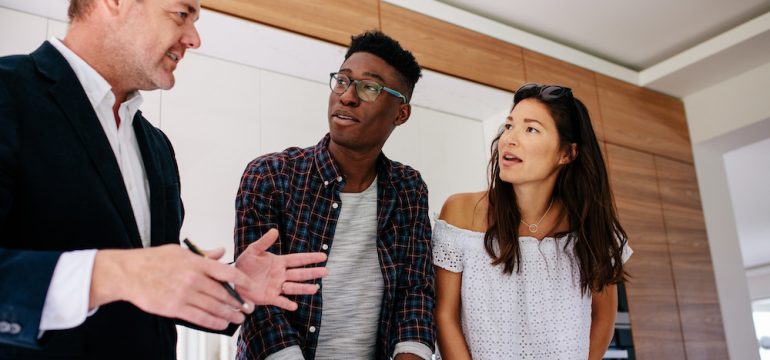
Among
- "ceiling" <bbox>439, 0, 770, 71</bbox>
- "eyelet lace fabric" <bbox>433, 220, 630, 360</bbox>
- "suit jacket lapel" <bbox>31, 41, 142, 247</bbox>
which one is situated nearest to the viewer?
"suit jacket lapel" <bbox>31, 41, 142, 247</bbox>

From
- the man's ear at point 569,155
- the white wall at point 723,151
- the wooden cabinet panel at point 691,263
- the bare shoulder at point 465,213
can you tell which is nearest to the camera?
the bare shoulder at point 465,213

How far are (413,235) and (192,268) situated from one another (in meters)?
0.95

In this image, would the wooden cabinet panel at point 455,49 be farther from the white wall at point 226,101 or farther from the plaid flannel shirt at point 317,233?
the plaid flannel shirt at point 317,233

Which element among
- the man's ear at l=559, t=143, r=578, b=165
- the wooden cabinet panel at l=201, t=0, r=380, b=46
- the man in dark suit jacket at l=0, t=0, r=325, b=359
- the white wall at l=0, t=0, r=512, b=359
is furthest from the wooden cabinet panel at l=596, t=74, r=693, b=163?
the man in dark suit jacket at l=0, t=0, r=325, b=359

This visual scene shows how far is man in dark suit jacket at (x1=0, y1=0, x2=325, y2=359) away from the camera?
31.2 inches

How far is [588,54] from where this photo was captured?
4.29 metres

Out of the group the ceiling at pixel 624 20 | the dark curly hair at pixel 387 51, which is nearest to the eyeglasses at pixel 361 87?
the dark curly hair at pixel 387 51

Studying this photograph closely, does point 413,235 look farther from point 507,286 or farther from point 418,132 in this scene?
point 418,132

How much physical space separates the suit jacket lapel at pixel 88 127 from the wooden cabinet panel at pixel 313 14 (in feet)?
5.70

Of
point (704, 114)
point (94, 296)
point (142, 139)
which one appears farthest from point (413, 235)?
point (704, 114)

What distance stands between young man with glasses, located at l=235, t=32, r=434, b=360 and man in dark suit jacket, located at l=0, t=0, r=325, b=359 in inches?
10.3

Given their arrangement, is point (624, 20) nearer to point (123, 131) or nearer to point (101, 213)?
point (123, 131)

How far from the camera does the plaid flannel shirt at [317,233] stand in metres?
1.49

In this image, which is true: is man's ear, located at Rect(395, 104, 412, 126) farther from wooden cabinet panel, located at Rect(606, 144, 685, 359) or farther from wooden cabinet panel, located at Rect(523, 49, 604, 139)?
wooden cabinet panel, located at Rect(606, 144, 685, 359)
